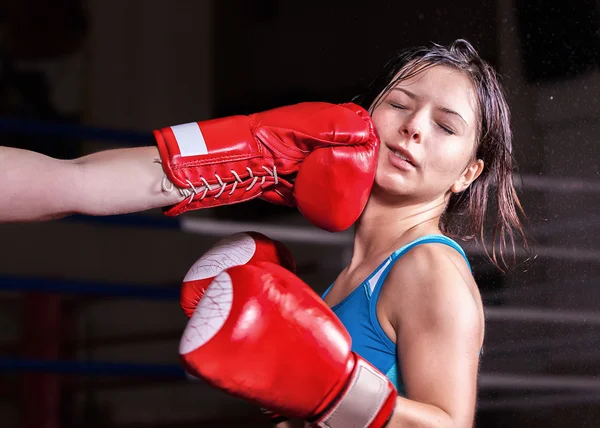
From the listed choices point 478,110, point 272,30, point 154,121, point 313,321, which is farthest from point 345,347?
point 154,121

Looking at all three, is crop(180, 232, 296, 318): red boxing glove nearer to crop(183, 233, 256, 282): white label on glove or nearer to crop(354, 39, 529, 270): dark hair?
crop(183, 233, 256, 282): white label on glove

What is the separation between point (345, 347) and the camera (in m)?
0.95

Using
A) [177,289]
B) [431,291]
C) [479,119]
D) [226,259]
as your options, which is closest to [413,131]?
[479,119]

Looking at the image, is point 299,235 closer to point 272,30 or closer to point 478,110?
point 272,30

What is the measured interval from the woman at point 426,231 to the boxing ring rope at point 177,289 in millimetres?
239

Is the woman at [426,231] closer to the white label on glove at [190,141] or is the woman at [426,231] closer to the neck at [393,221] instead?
the neck at [393,221]

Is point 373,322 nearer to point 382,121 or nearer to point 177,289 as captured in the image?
point 382,121

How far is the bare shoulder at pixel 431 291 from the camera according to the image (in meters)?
1.02

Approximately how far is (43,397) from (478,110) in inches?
66.2

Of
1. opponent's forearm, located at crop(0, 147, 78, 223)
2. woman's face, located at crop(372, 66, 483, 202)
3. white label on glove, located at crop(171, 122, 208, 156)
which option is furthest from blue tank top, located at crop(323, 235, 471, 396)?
opponent's forearm, located at crop(0, 147, 78, 223)

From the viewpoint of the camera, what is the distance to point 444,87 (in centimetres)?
120

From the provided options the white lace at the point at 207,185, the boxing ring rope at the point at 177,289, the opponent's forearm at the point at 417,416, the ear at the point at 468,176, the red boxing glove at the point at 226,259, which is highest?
the white lace at the point at 207,185

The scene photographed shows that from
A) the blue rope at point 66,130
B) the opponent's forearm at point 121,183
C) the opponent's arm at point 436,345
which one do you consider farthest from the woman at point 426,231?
the blue rope at point 66,130

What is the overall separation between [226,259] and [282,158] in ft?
0.77
